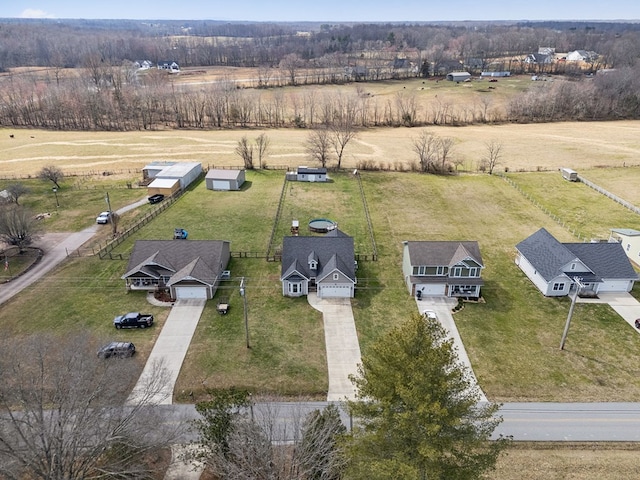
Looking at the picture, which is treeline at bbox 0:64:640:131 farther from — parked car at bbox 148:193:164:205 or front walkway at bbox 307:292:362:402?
front walkway at bbox 307:292:362:402

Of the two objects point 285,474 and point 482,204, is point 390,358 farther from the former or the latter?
point 482,204

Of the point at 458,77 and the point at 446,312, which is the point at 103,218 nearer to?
the point at 446,312

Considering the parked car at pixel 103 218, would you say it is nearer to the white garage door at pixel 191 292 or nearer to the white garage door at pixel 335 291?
the white garage door at pixel 191 292

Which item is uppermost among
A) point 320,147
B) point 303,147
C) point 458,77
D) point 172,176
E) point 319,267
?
point 458,77

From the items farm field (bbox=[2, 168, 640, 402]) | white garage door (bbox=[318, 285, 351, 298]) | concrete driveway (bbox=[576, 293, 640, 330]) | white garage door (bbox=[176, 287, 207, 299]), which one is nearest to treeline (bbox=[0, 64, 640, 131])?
farm field (bbox=[2, 168, 640, 402])

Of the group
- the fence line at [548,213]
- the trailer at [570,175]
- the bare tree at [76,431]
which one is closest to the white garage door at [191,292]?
the bare tree at [76,431]

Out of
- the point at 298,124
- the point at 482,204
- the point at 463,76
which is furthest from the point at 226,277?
the point at 463,76

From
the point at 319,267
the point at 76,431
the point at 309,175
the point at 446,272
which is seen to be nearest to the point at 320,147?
the point at 309,175
